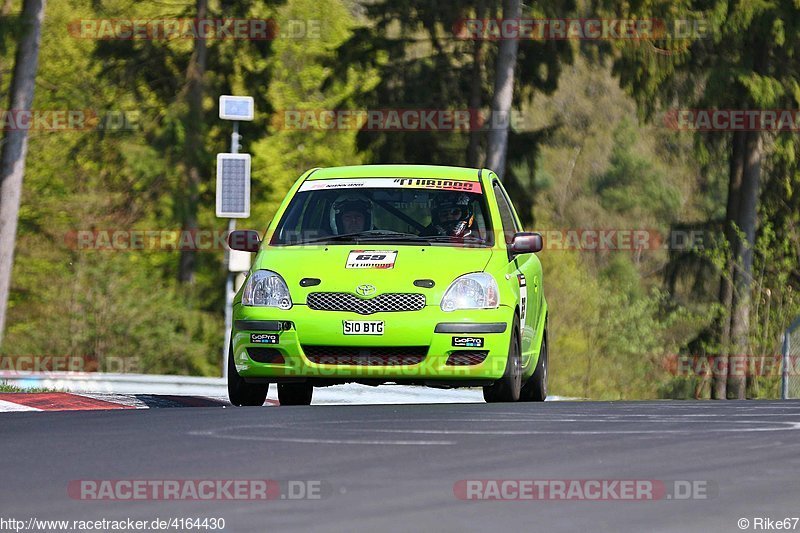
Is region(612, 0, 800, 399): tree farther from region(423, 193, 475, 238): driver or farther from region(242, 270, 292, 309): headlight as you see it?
region(242, 270, 292, 309): headlight

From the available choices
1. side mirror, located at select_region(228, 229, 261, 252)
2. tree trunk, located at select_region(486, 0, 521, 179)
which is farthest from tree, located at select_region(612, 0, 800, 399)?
side mirror, located at select_region(228, 229, 261, 252)

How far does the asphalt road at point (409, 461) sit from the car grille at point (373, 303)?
871 mm

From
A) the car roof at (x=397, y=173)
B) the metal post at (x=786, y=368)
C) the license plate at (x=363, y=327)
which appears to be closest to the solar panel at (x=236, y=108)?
the metal post at (x=786, y=368)

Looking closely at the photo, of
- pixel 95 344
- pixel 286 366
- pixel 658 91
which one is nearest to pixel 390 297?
pixel 286 366

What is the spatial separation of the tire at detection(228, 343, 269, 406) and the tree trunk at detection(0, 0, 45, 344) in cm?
1550

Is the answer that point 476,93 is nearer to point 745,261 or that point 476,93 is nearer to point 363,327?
point 745,261

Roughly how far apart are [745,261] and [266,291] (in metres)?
22.3

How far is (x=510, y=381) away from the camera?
12680 mm

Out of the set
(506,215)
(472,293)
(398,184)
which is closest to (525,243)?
(472,293)

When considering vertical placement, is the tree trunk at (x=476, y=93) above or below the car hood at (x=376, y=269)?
above

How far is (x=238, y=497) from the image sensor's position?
677 centimetres

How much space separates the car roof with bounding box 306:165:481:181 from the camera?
13773 mm

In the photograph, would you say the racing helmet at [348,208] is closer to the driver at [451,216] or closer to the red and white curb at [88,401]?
the driver at [451,216]

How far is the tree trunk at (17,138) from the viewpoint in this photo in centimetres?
2756
